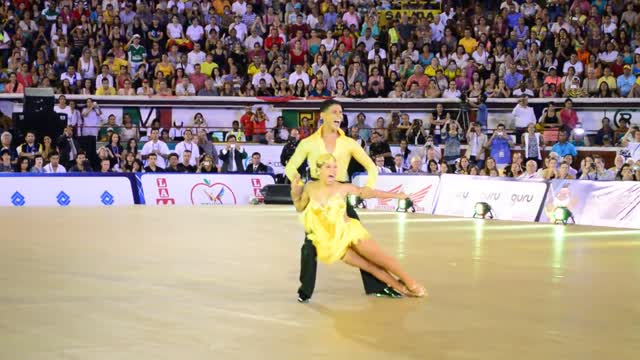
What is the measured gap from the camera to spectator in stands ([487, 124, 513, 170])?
2494cm

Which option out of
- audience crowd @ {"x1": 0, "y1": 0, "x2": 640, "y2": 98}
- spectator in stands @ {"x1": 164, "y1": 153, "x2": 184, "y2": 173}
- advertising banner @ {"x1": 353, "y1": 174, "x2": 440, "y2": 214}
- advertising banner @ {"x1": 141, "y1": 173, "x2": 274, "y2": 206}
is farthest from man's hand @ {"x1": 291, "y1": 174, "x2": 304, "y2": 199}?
audience crowd @ {"x1": 0, "y1": 0, "x2": 640, "y2": 98}

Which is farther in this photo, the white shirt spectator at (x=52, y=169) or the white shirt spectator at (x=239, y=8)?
the white shirt spectator at (x=239, y=8)

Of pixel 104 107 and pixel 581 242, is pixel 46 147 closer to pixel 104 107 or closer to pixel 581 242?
pixel 104 107

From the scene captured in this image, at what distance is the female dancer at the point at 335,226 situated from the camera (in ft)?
32.7

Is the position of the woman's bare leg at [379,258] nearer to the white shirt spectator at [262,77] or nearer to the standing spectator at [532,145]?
the standing spectator at [532,145]

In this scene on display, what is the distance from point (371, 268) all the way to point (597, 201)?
10170 millimetres

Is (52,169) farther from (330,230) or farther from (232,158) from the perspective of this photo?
(330,230)

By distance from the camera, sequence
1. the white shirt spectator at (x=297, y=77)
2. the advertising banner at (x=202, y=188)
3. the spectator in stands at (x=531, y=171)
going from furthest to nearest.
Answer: the white shirt spectator at (x=297, y=77)
the advertising banner at (x=202, y=188)
the spectator in stands at (x=531, y=171)

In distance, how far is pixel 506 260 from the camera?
44.1 ft

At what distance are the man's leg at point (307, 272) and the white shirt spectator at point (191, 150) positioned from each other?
15333 millimetres

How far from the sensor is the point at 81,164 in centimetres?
2406

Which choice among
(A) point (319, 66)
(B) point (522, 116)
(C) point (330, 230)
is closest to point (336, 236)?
(C) point (330, 230)

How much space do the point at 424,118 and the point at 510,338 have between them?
19820 millimetres

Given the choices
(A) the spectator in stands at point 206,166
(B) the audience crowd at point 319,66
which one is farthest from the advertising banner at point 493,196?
(A) the spectator in stands at point 206,166
